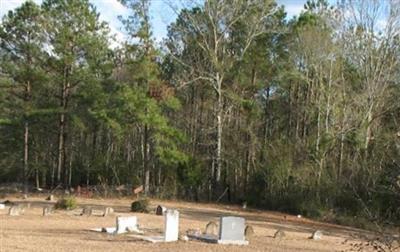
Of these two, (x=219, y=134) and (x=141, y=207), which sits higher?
(x=219, y=134)

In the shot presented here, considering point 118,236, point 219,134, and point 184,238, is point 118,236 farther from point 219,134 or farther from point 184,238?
point 219,134

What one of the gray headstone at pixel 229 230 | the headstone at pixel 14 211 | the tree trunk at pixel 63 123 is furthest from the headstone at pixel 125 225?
the tree trunk at pixel 63 123

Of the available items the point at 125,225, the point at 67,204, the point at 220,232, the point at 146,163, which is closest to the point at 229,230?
the point at 220,232

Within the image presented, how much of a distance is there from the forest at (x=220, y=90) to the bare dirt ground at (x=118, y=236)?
7.36m

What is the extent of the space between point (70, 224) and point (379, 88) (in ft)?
73.7

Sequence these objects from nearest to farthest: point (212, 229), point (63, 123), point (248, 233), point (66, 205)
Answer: point (248, 233) → point (212, 229) → point (66, 205) → point (63, 123)

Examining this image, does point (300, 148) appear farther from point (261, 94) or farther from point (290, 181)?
point (261, 94)

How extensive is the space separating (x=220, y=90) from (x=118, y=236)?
21219 millimetres

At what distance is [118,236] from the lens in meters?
16.9

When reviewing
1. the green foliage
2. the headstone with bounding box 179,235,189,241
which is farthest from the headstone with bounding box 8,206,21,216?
the headstone with bounding box 179,235,189,241

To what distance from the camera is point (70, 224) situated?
1972 centimetres

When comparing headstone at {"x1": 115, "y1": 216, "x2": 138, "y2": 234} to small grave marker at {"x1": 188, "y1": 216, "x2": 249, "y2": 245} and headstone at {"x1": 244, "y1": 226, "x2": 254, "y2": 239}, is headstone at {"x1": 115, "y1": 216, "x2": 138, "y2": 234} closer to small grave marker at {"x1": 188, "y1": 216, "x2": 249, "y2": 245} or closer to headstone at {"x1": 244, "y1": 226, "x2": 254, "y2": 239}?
small grave marker at {"x1": 188, "y1": 216, "x2": 249, "y2": 245}

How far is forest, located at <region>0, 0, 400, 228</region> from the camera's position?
1398 inches

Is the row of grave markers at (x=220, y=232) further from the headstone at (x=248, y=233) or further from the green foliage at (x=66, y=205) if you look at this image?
the green foliage at (x=66, y=205)
